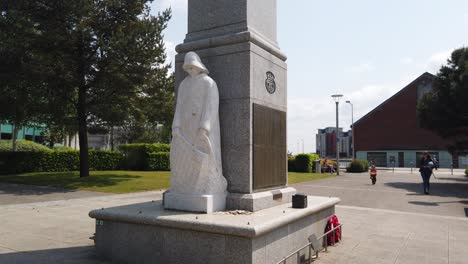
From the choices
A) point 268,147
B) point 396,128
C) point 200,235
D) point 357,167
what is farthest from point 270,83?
point 396,128

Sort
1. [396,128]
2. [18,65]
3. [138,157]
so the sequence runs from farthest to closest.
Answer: [396,128] → [138,157] → [18,65]

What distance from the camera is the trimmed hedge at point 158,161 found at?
31703 mm

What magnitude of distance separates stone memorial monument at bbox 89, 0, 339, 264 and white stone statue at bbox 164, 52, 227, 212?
0.06 feet

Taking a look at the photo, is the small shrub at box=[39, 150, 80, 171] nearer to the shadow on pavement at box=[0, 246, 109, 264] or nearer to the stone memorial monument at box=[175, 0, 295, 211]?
the shadow on pavement at box=[0, 246, 109, 264]

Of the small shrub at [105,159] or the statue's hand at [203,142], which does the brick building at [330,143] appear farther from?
the statue's hand at [203,142]

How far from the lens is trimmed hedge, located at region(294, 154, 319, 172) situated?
37281 mm

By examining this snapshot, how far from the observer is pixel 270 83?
7188mm

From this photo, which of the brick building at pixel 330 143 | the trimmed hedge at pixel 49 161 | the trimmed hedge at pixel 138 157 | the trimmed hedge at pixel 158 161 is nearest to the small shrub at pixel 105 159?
the trimmed hedge at pixel 49 161

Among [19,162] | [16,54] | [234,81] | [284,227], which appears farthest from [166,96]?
[284,227]

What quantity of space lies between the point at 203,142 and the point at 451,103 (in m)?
24.4

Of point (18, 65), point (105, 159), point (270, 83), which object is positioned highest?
point (18, 65)

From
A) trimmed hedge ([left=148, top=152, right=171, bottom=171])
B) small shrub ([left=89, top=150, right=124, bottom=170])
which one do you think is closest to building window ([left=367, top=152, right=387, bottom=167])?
trimmed hedge ([left=148, top=152, right=171, bottom=171])

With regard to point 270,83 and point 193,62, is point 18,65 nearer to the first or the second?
point 193,62

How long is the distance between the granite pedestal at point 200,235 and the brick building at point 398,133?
191 feet
